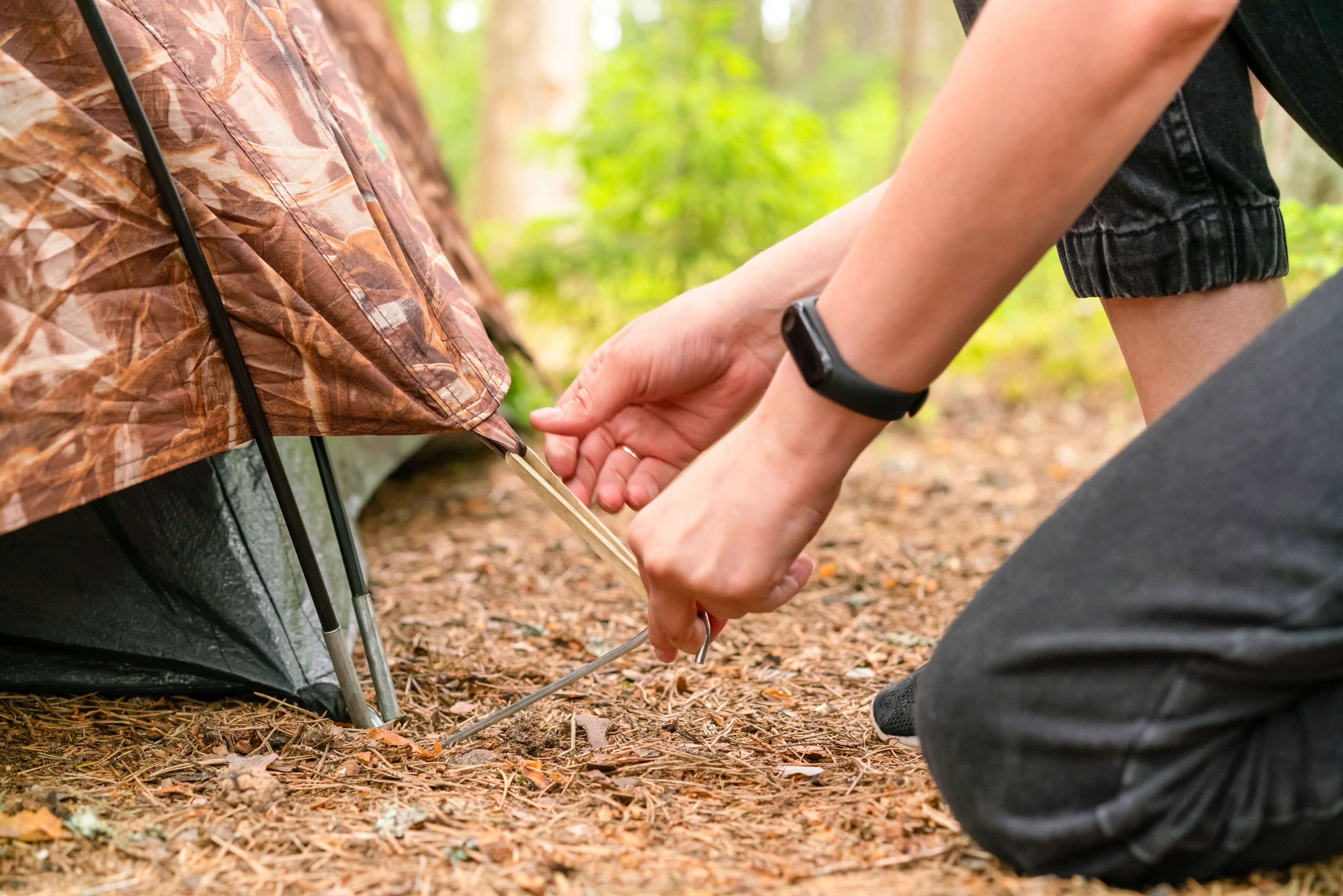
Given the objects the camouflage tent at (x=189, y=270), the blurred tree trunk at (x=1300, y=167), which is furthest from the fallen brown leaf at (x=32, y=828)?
the blurred tree trunk at (x=1300, y=167)

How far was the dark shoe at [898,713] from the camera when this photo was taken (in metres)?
1.35

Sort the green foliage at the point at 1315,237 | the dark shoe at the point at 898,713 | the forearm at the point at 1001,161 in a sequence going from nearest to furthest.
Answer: the forearm at the point at 1001,161 < the dark shoe at the point at 898,713 < the green foliage at the point at 1315,237

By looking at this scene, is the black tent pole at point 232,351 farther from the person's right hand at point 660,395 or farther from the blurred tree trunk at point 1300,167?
the blurred tree trunk at point 1300,167

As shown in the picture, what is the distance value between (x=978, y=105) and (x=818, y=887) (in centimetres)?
74

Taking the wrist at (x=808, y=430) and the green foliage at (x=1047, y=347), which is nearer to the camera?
the wrist at (x=808, y=430)

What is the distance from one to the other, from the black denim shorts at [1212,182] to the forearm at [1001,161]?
17.4 inches

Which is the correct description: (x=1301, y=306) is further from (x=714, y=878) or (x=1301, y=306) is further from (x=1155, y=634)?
(x=714, y=878)

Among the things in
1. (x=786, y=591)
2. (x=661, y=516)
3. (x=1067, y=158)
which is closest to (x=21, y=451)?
(x=661, y=516)

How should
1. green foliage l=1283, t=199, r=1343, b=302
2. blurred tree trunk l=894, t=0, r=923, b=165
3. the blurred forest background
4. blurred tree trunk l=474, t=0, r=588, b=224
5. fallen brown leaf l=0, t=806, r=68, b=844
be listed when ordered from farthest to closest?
blurred tree trunk l=474, t=0, r=588, b=224, blurred tree trunk l=894, t=0, r=923, b=165, the blurred forest background, green foliage l=1283, t=199, r=1343, b=302, fallen brown leaf l=0, t=806, r=68, b=844

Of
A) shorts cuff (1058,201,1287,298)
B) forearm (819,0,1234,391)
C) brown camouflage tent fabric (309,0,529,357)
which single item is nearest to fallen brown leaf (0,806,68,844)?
forearm (819,0,1234,391)

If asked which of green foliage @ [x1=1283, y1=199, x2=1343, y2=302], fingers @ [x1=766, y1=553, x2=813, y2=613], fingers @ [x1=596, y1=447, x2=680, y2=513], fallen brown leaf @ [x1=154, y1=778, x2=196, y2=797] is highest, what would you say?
green foliage @ [x1=1283, y1=199, x2=1343, y2=302]

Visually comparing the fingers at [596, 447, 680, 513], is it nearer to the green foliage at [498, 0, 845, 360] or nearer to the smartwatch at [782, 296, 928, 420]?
the smartwatch at [782, 296, 928, 420]

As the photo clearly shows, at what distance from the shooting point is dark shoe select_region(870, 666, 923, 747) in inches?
53.2

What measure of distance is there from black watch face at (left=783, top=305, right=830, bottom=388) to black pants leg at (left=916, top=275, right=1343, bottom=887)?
27cm
